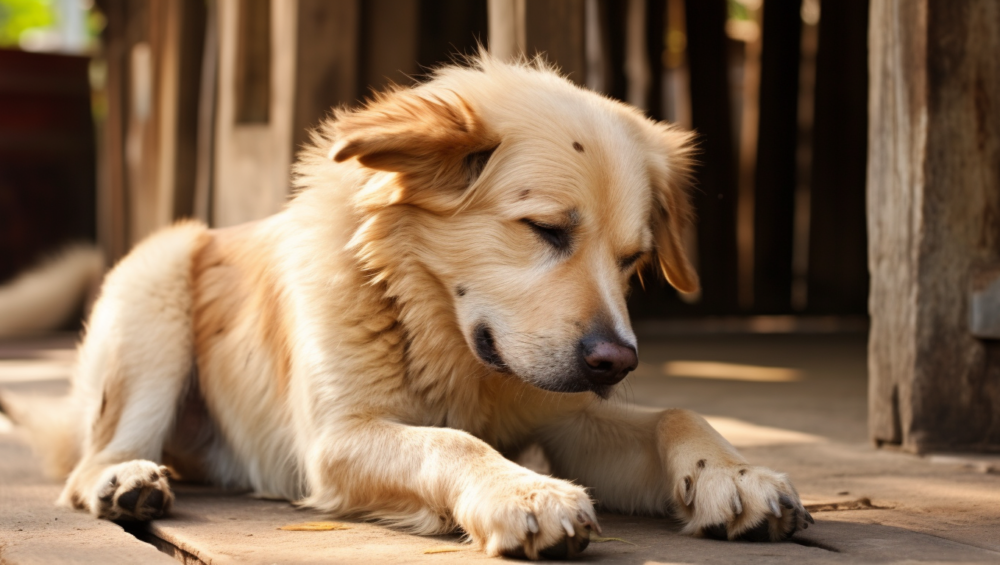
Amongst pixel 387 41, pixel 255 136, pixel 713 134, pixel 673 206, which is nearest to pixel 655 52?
pixel 713 134

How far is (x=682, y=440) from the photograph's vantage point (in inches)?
113

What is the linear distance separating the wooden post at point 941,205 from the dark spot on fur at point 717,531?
1.54 metres

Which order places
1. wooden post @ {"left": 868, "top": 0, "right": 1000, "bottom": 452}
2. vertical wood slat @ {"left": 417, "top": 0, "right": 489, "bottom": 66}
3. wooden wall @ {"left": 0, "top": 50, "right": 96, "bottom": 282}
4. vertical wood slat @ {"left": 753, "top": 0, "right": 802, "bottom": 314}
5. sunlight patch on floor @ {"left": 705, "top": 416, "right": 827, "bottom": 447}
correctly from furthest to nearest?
vertical wood slat @ {"left": 753, "top": 0, "right": 802, "bottom": 314}, wooden wall @ {"left": 0, "top": 50, "right": 96, "bottom": 282}, vertical wood slat @ {"left": 417, "top": 0, "right": 489, "bottom": 66}, sunlight patch on floor @ {"left": 705, "top": 416, "right": 827, "bottom": 447}, wooden post @ {"left": 868, "top": 0, "right": 1000, "bottom": 452}

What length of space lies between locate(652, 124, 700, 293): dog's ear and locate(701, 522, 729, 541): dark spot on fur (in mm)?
1108

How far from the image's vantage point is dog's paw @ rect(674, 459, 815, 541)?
2527 mm

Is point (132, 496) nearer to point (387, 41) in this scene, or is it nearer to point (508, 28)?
point (508, 28)

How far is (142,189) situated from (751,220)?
6.27 meters

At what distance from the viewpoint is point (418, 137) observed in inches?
115

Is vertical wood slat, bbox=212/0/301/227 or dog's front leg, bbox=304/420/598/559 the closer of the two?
dog's front leg, bbox=304/420/598/559

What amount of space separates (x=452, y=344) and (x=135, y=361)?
1161 millimetres

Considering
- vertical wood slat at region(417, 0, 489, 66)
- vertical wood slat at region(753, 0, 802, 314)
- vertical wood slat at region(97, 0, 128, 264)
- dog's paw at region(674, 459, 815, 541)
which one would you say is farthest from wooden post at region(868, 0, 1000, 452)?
vertical wood slat at region(97, 0, 128, 264)

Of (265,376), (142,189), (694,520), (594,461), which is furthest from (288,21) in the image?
(142,189)

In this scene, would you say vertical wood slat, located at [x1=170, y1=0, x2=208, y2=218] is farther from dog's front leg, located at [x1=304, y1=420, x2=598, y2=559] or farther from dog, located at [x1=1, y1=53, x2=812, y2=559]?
dog's front leg, located at [x1=304, y1=420, x2=598, y2=559]

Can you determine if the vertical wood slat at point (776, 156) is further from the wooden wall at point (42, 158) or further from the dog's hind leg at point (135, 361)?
the dog's hind leg at point (135, 361)
